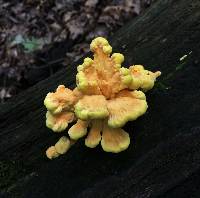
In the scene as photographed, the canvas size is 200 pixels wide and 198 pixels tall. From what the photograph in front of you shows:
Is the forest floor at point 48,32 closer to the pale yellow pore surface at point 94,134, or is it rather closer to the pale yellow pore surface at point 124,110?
the pale yellow pore surface at point 94,134

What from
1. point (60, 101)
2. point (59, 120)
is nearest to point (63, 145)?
point (59, 120)

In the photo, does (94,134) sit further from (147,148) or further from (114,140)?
(147,148)

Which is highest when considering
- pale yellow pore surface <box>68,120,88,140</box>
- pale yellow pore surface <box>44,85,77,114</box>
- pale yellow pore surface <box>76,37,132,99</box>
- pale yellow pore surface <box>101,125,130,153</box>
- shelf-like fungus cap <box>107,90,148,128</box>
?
pale yellow pore surface <box>76,37,132,99</box>

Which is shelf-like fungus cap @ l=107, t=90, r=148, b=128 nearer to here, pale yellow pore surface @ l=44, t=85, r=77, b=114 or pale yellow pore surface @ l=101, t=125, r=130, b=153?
pale yellow pore surface @ l=101, t=125, r=130, b=153

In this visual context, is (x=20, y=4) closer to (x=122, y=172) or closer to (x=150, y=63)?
(x=150, y=63)

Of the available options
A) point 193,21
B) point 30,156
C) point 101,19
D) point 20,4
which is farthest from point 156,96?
point 20,4

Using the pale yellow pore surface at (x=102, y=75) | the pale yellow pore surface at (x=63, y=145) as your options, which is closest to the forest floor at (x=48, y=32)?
the pale yellow pore surface at (x=63, y=145)

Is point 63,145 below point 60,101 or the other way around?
below

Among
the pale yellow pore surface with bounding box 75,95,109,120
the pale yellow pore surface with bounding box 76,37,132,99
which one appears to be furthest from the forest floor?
the pale yellow pore surface with bounding box 75,95,109,120
